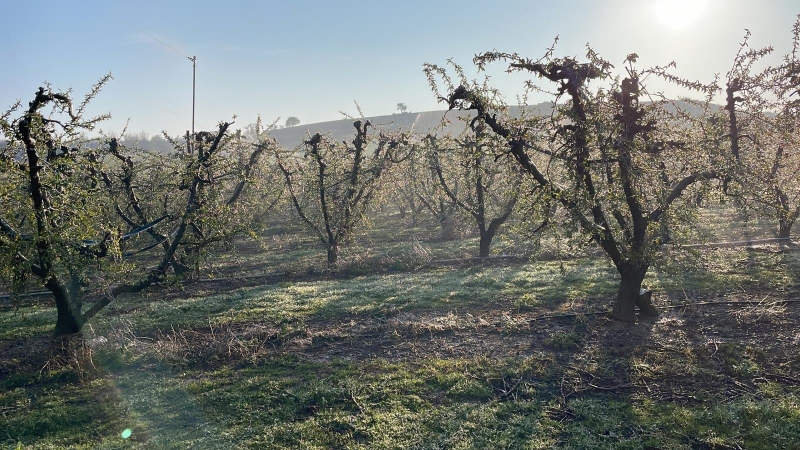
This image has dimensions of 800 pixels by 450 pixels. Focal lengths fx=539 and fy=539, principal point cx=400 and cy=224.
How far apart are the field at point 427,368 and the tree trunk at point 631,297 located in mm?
182

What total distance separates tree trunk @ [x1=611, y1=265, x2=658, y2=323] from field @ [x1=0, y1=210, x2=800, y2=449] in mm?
182

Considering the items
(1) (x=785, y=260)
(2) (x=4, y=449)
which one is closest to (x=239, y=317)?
(2) (x=4, y=449)

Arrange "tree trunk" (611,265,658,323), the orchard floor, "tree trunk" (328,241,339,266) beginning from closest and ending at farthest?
1. the orchard floor
2. "tree trunk" (611,265,658,323)
3. "tree trunk" (328,241,339,266)

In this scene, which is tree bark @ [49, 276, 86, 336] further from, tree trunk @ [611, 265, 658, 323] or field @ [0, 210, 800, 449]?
tree trunk @ [611, 265, 658, 323]

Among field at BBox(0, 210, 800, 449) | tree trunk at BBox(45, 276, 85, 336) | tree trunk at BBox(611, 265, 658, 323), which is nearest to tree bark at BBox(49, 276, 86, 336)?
tree trunk at BBox(45, 276, 85, 336)

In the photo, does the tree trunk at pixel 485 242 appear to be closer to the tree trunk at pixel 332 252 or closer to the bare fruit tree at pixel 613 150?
the tree trunk at pixel 332 252

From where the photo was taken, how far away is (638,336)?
7.30 meters

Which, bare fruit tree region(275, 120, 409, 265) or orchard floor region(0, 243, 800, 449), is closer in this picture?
orchard floor region(0, 243, 800, 449)

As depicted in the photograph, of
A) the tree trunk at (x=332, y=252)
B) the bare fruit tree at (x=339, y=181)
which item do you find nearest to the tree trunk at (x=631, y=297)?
the bare fruit tree at (x=339, y=181)

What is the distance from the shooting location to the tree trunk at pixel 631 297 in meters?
7.81

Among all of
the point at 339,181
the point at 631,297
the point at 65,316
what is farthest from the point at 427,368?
the point at 339,181

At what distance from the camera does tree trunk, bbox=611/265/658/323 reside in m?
7.81

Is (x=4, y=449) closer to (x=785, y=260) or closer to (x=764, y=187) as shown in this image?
(x=764, y=187)

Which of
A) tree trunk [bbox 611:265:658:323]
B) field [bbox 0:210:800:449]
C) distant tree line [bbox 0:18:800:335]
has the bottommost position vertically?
field [bbox 0:210:800:449]
